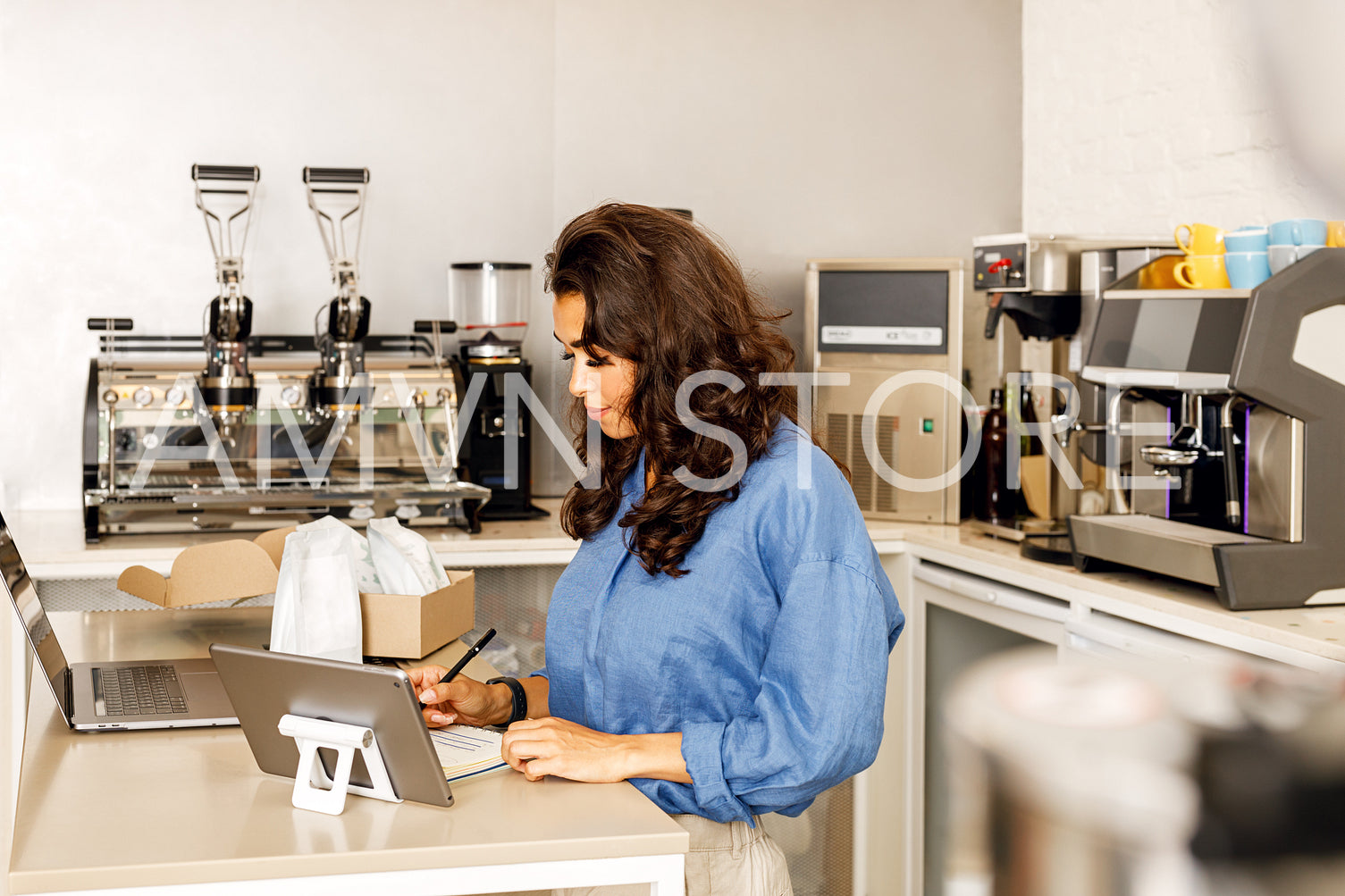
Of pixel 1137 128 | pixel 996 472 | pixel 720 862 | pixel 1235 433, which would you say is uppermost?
pixel 1137 128

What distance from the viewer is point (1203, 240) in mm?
1948

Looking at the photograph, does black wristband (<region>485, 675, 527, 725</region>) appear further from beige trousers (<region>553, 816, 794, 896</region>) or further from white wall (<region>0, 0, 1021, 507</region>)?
white wall (<region>0, 0, 1021, 507</region>)

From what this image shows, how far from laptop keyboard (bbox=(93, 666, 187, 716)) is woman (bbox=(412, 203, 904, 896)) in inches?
13.7

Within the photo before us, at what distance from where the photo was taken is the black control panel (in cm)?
244

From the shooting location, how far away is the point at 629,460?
144 centimetres

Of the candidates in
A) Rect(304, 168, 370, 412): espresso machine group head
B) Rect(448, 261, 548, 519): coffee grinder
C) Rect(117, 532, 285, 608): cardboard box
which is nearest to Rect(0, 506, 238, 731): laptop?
Rect(117, 532, 285, 608): cardboard box

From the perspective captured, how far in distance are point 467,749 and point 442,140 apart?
2107 millimetres

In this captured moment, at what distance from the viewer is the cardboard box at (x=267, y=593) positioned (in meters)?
1.64

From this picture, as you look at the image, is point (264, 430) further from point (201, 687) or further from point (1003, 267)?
point (1003, 267)

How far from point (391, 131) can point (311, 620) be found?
1764 millimetres

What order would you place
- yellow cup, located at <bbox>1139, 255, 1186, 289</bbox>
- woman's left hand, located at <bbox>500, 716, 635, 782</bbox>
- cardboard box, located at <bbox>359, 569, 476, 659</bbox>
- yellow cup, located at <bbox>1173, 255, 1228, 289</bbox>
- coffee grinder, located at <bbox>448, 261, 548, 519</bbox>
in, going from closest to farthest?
woman's left hand, located at <bbox>500, 716, 635, 782</bbox>
cardboard box, located at <bbox>359, 569, 476, 659</bbox>
yellow cup, located at <bbox>1173, 255, 1228, 289</bbox>
yellow cup, located at <bbox>1139, 255, 1186, 289</bbox>
coffee grinder, located at <bbox>448, 261, 548, 519</bbox>

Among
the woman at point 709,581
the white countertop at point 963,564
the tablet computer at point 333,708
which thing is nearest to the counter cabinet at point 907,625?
the white countertop at point 963,564

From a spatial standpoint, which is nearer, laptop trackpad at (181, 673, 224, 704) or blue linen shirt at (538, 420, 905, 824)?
blue linen shirt at (538, 420, 905, 824)

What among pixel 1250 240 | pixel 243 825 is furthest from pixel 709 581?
pixel 1250 240
